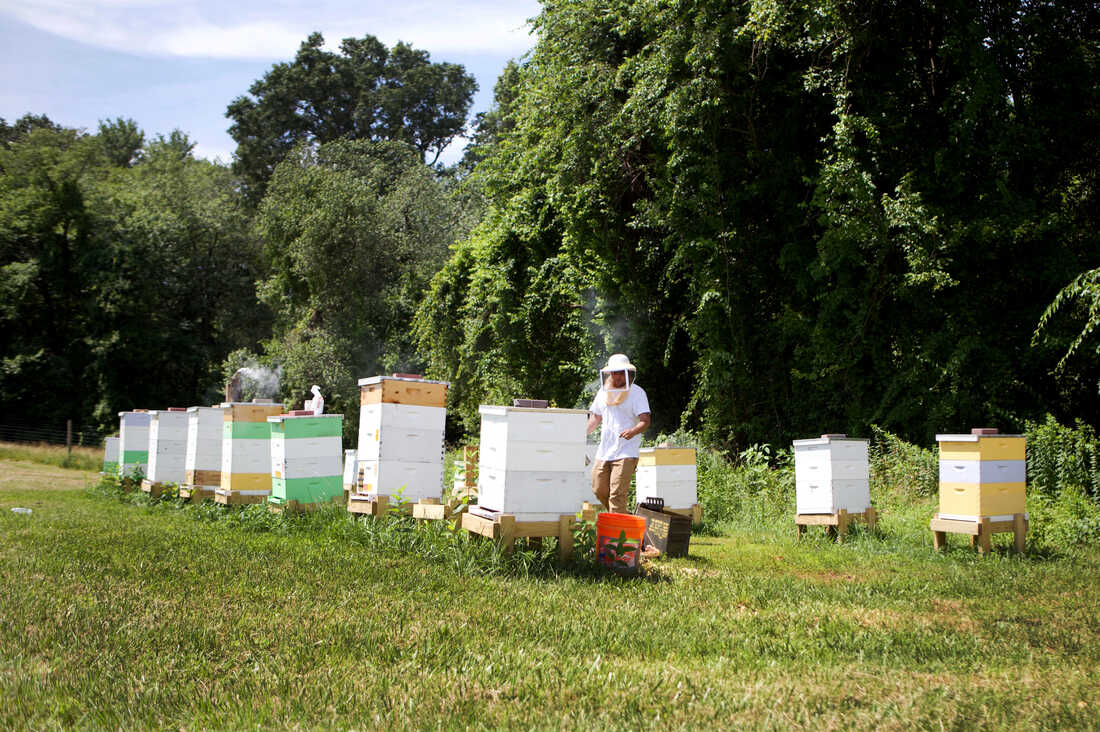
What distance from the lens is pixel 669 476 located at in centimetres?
1039

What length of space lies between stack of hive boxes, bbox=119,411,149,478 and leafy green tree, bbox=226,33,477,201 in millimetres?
31023

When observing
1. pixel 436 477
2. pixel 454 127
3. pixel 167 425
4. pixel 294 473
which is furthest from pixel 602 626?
pixel 454 127

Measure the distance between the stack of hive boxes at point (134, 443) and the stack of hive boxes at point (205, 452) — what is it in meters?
Result: 3.60

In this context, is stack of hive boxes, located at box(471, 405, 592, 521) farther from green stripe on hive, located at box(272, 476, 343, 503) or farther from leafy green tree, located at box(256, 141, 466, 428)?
leafy green tree, located at box(256, 141, 466, 428)

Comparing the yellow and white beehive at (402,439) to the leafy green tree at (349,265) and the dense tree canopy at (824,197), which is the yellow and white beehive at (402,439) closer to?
the dense tree canopy at (824,197)

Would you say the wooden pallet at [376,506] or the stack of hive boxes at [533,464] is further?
the wooden pallet at [376,506]

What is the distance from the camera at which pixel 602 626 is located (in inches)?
181

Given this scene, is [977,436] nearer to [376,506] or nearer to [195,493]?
[376,506]

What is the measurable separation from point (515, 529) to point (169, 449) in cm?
922

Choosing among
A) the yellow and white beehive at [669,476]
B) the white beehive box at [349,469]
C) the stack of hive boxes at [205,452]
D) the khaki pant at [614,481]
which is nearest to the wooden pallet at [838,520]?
the yellow and white beehive at [669,476]

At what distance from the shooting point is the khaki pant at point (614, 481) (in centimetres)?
815

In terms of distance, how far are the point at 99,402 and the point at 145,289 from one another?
5387 millimetres

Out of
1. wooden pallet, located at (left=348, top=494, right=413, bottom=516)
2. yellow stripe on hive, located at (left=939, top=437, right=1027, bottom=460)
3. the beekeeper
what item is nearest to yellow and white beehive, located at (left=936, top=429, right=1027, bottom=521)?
yellow stripe on hive, located at (left=939, top=437, right=1027, bottom=460)

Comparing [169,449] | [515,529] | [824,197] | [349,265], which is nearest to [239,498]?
[169,449]
